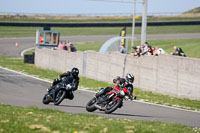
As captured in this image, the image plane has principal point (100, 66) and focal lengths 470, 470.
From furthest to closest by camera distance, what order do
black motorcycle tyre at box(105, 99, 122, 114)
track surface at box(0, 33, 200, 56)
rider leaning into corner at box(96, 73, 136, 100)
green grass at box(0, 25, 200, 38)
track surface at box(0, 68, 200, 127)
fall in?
1. green grass at box(0, 25, 200, 38)
2. track surface at box(0, 33, 200, 56)
3. track surface at box(0, 68, 200, 127)
4. rider leaning into corner at box(96, 73, 136, 100)
5. black motorcycle tyre at box(105, 99, 122, 114)

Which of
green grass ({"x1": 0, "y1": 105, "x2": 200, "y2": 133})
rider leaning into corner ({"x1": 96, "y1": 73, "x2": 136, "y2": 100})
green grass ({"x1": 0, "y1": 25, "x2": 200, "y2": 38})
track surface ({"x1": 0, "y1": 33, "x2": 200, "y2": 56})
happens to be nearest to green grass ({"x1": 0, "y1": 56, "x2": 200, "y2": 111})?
rider leaning into corner ({"x1": 96, "y1": 73, "x2": 136, "y2": 100})

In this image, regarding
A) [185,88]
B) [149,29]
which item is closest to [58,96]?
[185,88]

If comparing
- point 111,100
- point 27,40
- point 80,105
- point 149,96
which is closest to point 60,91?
point 80,105

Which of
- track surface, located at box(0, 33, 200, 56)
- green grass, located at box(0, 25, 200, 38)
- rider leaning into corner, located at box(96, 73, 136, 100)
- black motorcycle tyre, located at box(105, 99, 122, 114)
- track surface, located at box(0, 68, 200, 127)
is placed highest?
green grass, located at box(0, 25, 200, 38)

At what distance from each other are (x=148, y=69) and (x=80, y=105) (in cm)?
646

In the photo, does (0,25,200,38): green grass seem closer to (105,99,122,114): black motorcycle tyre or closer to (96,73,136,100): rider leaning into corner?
(96,73,136,100): rider leaning into corner

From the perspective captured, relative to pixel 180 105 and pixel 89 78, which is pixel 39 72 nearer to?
pixel 89 78

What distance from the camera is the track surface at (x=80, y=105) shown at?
48.0 feet

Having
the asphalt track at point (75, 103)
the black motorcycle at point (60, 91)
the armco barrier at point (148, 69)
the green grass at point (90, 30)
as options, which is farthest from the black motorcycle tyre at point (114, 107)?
the green grass at point (90, 30)

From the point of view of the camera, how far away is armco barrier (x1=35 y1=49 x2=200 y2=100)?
20.1m

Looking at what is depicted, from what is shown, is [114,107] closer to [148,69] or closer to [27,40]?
[148,69]

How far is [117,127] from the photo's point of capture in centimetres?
1013

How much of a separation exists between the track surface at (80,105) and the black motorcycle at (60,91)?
240mm

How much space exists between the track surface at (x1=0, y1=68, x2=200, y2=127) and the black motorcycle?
240 millimetres
